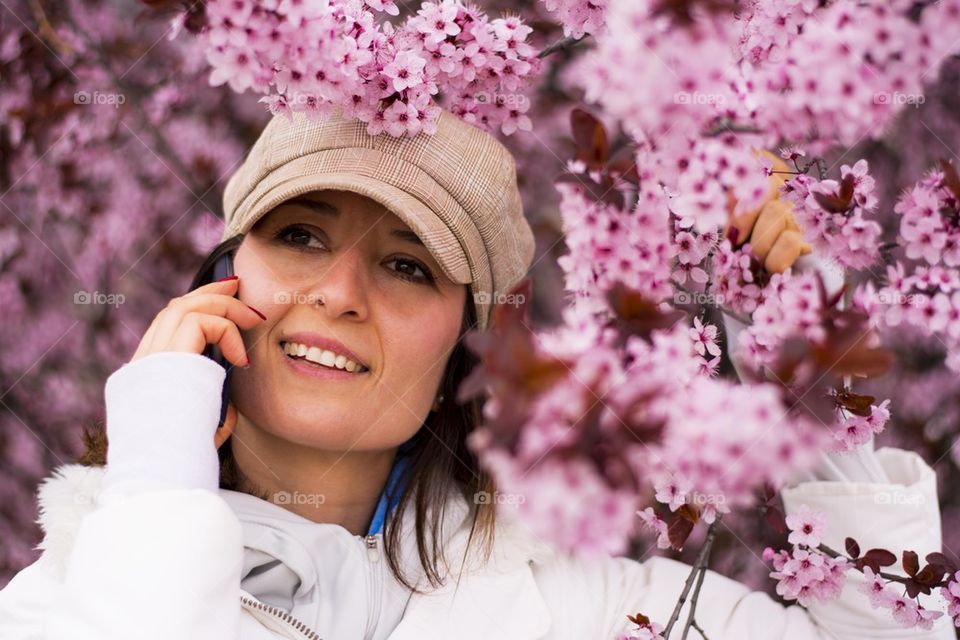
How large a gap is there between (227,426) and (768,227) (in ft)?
3.72

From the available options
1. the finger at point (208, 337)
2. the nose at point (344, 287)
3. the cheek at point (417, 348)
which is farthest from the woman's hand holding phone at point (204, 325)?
the cheek at point (417, 348)

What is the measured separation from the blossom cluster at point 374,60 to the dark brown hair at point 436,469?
1.35 feet

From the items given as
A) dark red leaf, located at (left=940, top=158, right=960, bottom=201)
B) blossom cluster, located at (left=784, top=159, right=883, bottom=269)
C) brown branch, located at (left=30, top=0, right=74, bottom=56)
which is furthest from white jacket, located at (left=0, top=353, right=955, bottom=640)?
brown branch, located at (left=30, top=0, right=74, bottom=56)

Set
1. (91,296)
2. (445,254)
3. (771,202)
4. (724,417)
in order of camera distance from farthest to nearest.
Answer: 1. (91,296)
2. (771,202)
3. (445,254)
4. (724,417)

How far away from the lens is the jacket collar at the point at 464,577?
1.55 meters

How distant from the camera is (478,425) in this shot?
193cm

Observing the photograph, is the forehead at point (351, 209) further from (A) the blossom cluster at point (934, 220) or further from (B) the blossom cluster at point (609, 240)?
Answer: (A) the blossom cluster at point (934, 220)

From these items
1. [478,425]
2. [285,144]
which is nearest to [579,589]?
[478,425]

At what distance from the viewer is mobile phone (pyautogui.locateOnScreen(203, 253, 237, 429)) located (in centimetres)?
160

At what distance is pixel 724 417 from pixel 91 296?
277 centimetres

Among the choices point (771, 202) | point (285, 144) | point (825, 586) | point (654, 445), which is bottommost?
point (825, 586)

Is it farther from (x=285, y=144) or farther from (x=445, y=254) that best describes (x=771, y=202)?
(x=285, y=144)

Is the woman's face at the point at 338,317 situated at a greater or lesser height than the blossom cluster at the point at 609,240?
lesser

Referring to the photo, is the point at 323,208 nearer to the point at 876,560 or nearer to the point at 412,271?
the point at 412,271
